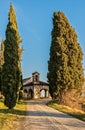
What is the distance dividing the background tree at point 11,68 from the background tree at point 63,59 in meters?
14.9

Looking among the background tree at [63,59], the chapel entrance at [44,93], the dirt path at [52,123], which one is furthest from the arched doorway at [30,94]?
the dirt path at [52,123]

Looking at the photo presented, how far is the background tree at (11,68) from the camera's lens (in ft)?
114

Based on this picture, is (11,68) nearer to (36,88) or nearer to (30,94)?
(36,88)

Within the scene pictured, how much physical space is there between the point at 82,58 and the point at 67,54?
7004mm

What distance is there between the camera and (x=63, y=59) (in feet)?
165

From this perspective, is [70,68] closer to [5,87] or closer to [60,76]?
[60,76]

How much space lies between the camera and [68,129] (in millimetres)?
17969

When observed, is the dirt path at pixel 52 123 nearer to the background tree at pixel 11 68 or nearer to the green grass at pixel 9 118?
the green grass at pixel 9 118

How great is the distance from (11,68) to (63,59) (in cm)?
1633

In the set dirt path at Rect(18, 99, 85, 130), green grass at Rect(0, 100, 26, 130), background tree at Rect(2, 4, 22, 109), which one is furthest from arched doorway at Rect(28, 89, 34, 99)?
dirt path at Rect(18, 99, 85, 130)

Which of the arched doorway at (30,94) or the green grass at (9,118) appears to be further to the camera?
the arched doorway at (30,94)

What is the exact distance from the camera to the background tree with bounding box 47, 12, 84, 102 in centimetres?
5006

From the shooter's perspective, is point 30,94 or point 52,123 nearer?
point 52,123

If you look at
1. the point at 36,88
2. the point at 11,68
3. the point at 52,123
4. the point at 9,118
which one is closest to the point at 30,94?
the point at 36,88
